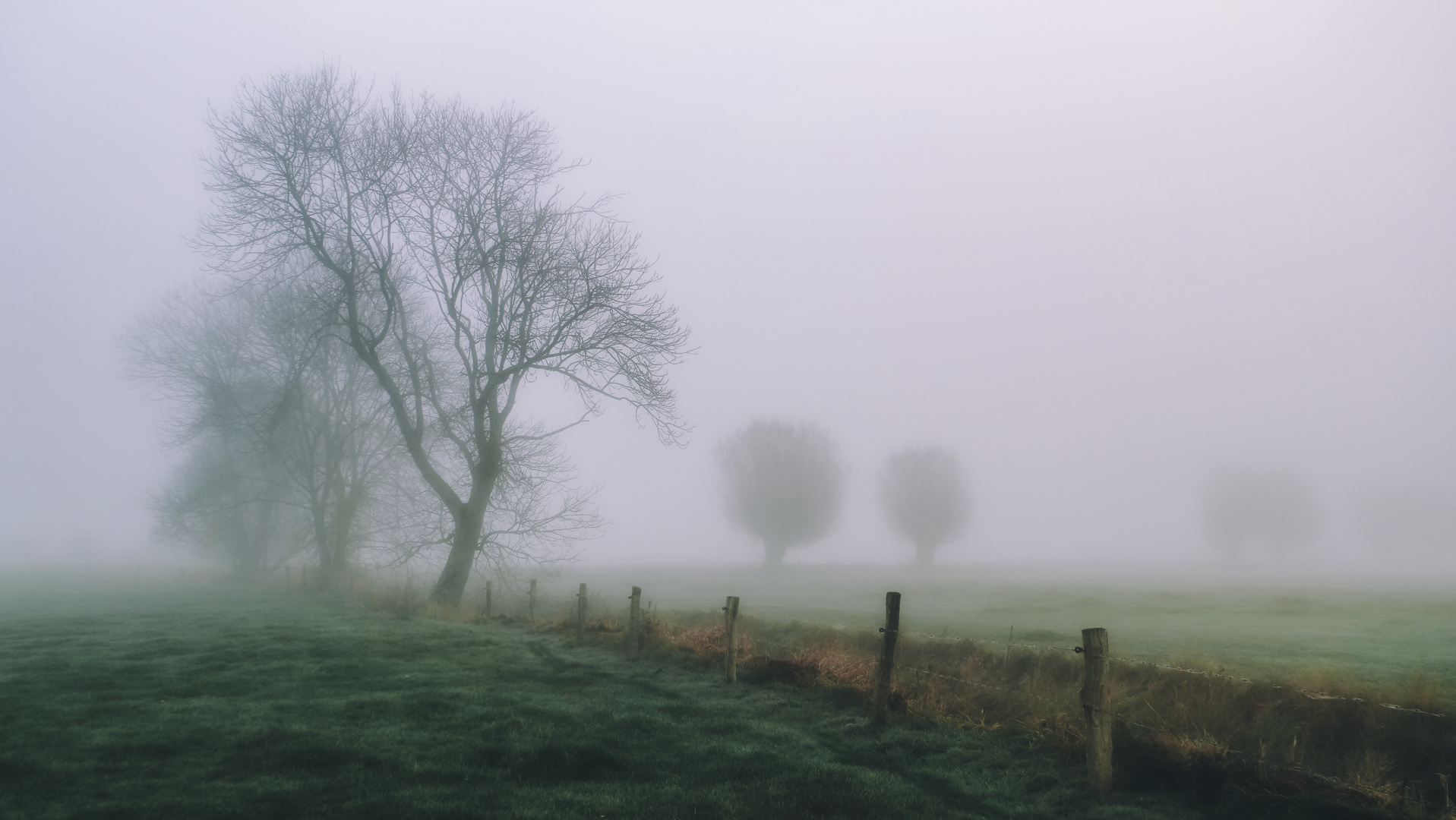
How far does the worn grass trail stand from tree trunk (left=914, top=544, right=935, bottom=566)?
199ft

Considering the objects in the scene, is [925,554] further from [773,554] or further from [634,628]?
[634,628]

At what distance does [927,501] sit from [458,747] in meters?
66.1

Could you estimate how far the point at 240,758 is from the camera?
7.91 m

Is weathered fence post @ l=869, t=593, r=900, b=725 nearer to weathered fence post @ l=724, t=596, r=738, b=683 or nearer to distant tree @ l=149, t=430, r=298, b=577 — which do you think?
weathered fence post @ l=724, t=596, r=738, b=683

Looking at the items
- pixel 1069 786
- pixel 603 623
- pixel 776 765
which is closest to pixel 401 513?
pixel 603 623

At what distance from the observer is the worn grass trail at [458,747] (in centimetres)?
710

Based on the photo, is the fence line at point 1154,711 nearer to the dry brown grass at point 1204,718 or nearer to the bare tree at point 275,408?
the dry brown grass at point 1204,718

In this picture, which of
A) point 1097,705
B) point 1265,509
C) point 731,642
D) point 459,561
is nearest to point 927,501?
point 1265,509

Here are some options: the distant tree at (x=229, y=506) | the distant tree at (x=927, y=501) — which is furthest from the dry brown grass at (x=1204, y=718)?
the distant tree at (x=927, y=501)

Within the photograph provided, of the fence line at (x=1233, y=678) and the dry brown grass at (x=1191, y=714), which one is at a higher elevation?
the fence line at (x=1233, y=678)

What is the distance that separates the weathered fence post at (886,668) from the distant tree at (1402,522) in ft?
328

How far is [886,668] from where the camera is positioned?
38.6ft

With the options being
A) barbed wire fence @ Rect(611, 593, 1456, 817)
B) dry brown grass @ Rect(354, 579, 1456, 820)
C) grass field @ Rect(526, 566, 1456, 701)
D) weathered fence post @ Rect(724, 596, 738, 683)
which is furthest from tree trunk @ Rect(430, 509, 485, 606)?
weathered fence post @ Rect(724, 596, 738, 683)

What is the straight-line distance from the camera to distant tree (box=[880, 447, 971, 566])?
71.3 meters
